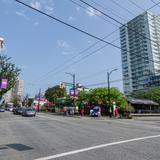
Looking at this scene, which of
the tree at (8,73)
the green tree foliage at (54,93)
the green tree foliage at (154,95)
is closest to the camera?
the tree at (8,73)

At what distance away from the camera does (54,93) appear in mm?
98000

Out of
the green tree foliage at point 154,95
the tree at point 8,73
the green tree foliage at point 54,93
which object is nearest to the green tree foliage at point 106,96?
the tree at point 8,73

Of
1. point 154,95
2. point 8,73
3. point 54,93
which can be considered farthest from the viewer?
point 54,93

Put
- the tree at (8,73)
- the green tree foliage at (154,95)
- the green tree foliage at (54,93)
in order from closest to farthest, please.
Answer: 1. the tree at (8,73)
2. the green tree foliage at (154,95)
3. the green tree foliage at (54,93)

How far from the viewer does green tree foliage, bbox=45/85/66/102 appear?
9700cm

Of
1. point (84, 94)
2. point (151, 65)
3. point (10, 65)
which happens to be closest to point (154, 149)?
point (10, 65)

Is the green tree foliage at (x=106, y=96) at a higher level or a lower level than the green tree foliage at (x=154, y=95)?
lower

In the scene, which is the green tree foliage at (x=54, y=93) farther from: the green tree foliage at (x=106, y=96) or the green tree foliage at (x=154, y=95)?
the green tree foliage at (x=106, y=96)

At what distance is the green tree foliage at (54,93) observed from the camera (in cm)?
9700

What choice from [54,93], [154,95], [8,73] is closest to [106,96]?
[8,73]

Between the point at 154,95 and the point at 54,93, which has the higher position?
the point at 54,93

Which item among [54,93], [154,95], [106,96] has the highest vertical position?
[54,93]

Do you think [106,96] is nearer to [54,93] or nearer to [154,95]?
[54,93]

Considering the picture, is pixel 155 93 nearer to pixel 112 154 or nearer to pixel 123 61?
pixel 123 61
